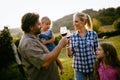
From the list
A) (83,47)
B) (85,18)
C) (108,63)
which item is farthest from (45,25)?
(108,63)

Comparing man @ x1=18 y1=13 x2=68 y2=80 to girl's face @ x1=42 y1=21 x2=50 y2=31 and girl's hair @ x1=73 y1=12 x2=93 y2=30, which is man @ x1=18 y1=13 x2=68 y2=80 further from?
girl's face @ x1=42 y1=21 x2=50 y2=31

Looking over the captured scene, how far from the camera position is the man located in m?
3.85

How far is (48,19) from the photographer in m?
6.52

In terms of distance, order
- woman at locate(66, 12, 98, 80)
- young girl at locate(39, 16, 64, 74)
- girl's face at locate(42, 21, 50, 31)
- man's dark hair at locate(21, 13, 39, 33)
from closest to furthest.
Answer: man's dark hair at locate(21, 13, 39, 33)
woman at locate(66, 12, 98, 80)
young girl at locate(39, 16, 64, 74)
girl's face at locate(42, 21, 50, 31)

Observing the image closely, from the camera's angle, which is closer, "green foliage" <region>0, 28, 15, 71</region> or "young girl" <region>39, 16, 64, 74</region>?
"young girl" <region>39, 16, 64, 74</region>

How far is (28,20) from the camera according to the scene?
13.2 ft

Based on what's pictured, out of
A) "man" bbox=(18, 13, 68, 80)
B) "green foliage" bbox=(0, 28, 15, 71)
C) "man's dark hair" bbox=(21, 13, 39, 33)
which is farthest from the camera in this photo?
"green foliage" bbox=(0, 28, 15, 71)

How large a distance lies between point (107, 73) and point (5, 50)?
23.7 feet

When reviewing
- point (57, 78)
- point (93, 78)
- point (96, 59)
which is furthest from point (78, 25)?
point (57, 78)

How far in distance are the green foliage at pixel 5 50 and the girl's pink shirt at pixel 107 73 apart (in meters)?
6.68

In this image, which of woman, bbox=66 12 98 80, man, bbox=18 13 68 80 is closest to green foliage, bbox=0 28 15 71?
woman, bbox=66 12 98 80

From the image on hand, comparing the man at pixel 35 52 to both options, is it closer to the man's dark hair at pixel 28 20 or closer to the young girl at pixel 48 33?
the man's dark hair at pixel 28 20

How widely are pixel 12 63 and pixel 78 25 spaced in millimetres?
7183

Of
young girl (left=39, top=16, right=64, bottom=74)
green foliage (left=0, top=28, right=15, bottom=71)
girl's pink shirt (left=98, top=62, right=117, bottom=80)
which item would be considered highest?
young girl (left=39, top=16, right=64, bottom=74)
